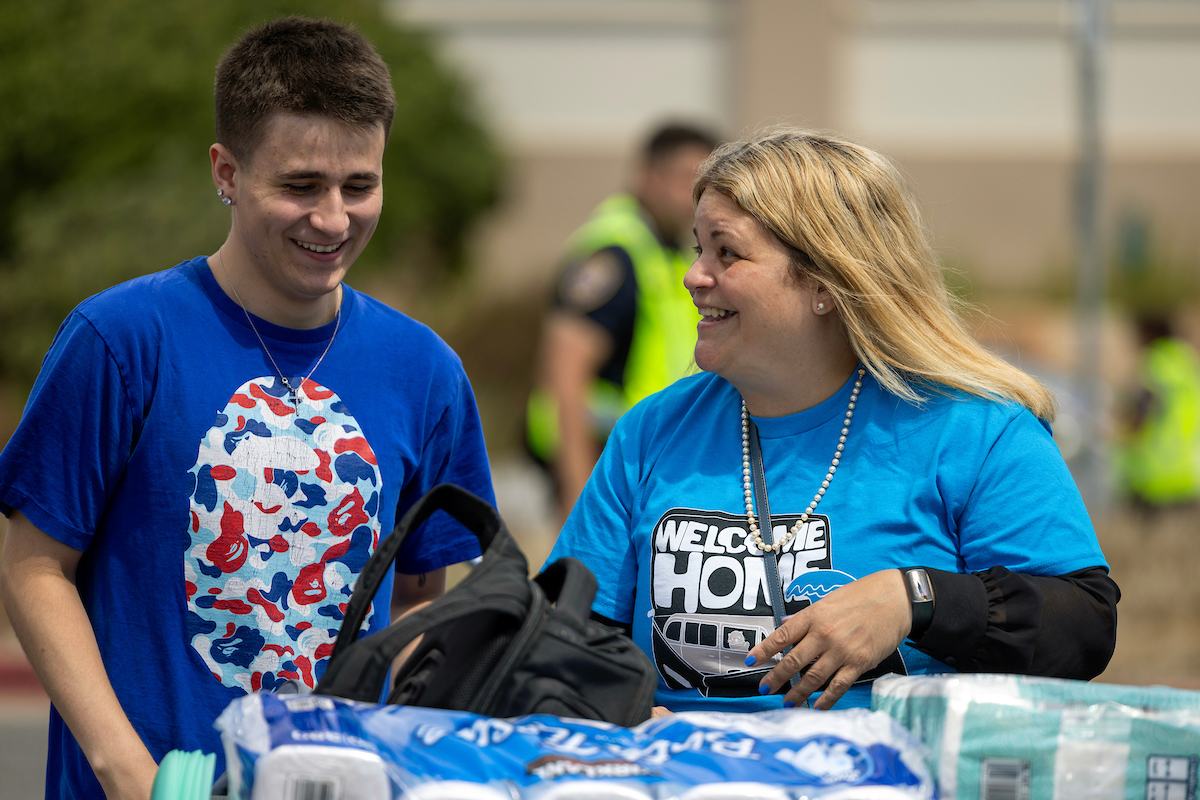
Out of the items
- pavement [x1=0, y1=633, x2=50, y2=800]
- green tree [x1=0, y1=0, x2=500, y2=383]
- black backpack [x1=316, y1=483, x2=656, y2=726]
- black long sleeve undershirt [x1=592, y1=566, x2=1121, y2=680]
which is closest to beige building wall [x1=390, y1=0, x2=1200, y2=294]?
green tree [x1=0, y1=0, x2=500, y2=383]

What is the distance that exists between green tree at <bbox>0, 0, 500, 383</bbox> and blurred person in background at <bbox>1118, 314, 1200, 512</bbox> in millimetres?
8257

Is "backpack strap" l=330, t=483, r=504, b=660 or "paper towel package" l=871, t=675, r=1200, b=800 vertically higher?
"backpack strap" l=330, t=483, r=504, b=660

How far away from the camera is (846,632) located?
73.7 inches

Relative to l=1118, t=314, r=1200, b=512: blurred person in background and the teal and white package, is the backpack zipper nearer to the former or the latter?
the teal and white package

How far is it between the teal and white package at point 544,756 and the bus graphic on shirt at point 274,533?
2.02 ft

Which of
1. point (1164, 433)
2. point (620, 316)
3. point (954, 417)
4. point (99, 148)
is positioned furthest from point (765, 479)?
point (99, 148)

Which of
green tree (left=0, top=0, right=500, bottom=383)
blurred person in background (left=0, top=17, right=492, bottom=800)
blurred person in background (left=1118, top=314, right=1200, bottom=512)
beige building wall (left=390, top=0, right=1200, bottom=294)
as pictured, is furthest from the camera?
beige building wall (left=390, top=0, right=1200, bottom=294)

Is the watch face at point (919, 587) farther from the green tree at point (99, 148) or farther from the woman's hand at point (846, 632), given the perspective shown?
the green tree at point (99, 148)

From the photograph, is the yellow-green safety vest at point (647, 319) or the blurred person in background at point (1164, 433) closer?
the yellow-green safety vest at point (647, 319)

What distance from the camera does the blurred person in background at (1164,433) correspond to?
9.66 metres

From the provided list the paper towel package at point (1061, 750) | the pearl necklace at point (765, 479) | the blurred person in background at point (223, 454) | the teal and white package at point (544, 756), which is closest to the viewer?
the teal and white package at point (544, 756)

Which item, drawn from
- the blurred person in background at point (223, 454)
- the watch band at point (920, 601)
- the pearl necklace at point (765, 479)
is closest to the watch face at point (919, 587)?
the watch band at point (920, 601)

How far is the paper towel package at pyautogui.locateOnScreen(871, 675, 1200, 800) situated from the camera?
1521 millimetres

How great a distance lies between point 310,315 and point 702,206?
742mm
